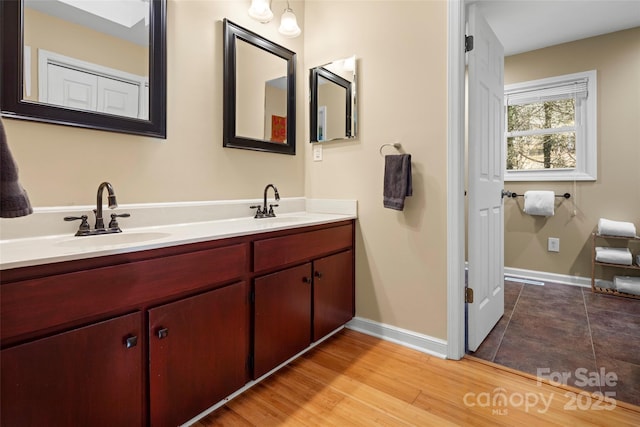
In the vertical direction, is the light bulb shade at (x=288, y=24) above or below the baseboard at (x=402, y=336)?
above

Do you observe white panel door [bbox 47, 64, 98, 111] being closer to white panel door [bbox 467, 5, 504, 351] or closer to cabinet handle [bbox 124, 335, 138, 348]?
cabinet handle [bbox 124, 335, 138, 348]

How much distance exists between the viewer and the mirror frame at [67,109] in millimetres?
1142

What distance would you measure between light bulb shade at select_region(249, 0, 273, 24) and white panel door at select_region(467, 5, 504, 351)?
1161 mm

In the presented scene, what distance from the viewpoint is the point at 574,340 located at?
202cm

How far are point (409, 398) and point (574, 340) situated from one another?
1325mm

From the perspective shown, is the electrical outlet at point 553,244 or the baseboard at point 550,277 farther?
the electrical outlet at point 553,244

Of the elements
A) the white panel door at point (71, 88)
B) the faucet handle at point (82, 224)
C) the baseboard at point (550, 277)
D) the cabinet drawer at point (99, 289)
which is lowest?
the baseboard at point (550, 277)

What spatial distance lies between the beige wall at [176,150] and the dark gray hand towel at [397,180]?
78cm

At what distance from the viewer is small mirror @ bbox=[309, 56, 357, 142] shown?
2.13 m

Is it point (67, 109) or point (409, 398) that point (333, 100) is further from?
point (409, 398)

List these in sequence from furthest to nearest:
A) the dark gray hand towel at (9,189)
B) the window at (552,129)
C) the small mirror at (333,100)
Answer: the window at (552,129)
the small mirror at (333,100)
the dark gray hand towel at (9,189)

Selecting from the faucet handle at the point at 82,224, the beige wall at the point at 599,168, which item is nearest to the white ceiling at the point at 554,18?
the beige wall at the point at 599,168

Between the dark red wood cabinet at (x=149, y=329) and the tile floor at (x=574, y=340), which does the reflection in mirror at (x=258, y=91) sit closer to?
the dark red wood cabinet at (x=149, y=329)

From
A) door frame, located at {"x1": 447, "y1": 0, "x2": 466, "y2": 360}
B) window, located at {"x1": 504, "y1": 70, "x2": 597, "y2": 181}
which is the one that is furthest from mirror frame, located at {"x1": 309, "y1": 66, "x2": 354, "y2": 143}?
window, located at {"x1": 504, "y1": 70, "x2": 597, "y2": 181}
